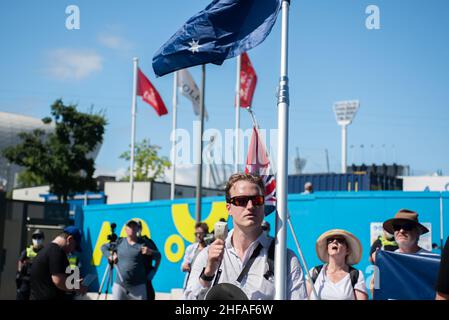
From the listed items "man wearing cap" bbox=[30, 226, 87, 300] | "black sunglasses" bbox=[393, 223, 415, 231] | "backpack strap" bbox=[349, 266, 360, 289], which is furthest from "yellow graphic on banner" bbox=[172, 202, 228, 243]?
"backpack strap" bbox=[349, 266, 360, 289]

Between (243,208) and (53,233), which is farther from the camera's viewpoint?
(53,233)

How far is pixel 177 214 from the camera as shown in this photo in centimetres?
1736

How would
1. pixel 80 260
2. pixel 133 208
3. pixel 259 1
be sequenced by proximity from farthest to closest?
pixel 80 260
pixel 133 208
pixel 259 1

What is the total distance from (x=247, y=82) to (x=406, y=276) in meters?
15.3

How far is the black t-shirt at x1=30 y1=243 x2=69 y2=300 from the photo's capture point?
6539 mm

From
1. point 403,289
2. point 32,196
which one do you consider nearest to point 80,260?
point 403,289

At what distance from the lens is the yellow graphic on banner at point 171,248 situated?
55.8 ft

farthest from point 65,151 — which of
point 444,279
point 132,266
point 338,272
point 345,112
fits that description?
point 345,112

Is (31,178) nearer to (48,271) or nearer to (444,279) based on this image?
(48,271)

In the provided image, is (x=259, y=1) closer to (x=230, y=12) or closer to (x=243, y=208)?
(x=230, y=12)

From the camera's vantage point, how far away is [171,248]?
57.0 ft

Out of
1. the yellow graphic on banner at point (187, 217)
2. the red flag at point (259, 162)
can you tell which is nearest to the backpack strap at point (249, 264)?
the red flag at point (259, 162)

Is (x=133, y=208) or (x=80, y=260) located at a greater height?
(x=133, y=208)
